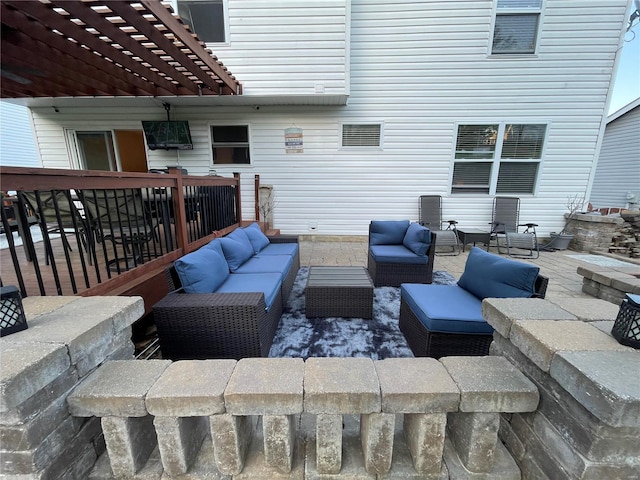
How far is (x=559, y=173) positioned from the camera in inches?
215

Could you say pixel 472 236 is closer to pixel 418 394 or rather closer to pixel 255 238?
pixel 255 238

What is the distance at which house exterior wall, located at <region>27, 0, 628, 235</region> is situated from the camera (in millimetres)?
4734

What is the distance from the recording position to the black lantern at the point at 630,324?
866 millimetres

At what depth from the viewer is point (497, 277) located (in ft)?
6.38

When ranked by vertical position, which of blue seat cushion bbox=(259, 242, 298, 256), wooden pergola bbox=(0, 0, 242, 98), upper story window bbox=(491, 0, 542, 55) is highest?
upper story window bbox=(491, 0, 542, 55)

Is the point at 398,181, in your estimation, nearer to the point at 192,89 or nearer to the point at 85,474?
the point at 192,89

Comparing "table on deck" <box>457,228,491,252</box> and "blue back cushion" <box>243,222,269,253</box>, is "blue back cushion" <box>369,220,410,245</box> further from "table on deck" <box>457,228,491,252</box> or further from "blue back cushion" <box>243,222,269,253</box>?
"table on deck" <box>457,228,491,252</box>

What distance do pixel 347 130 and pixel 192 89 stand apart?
2.96 metres

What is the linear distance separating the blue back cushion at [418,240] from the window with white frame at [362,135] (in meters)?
2.70

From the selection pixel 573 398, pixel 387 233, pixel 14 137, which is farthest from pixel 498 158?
pixel 14 137

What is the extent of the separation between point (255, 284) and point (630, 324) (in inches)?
87.2

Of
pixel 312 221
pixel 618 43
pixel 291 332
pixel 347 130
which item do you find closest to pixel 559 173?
pixel 618 43

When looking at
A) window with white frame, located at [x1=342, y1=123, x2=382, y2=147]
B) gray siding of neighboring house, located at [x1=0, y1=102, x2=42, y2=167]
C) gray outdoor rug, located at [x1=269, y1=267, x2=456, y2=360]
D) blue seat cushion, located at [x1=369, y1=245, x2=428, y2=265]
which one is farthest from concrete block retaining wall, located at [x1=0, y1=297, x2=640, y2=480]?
gray siding of neighboring house, located at [x1=0, y1=102, x2=42, y2=167]

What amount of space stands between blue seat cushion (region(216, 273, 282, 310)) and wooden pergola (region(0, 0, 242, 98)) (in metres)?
2.60
